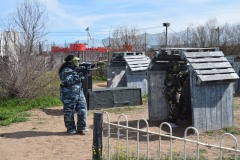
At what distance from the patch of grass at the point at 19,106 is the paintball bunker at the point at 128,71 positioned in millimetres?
3375

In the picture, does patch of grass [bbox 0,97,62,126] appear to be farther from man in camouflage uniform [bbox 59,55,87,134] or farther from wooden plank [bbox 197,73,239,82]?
wooden plank [bbox 197,73,239,82]

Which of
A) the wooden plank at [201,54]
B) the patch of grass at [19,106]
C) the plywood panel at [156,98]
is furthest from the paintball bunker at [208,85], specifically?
the patch of grass at [19,106]

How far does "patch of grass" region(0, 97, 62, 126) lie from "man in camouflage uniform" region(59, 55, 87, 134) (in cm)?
265

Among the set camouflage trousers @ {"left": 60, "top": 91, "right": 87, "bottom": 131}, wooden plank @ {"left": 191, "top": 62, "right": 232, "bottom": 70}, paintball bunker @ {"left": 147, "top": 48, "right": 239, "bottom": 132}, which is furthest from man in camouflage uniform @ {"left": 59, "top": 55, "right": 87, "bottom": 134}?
wooden plank @ {"left": 191, "top": 62, "right": 232, "bottom": 70}

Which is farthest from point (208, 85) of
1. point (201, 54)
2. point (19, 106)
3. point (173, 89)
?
point (19, 106)

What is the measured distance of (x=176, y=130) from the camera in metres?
9.18

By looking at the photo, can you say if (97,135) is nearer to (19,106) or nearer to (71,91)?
(71,91)

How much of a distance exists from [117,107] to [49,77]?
3.38 meters

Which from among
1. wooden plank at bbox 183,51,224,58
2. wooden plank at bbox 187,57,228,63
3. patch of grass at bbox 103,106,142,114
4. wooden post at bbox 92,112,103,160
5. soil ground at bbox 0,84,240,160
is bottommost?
soil ground at bbox 0,84,240,160

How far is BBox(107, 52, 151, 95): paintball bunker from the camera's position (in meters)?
16.0

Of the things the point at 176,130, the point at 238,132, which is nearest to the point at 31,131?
the point at 176,130

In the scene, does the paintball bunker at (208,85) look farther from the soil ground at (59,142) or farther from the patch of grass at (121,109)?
the patch of grass at (121,109)

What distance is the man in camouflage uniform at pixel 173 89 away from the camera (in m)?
9.46

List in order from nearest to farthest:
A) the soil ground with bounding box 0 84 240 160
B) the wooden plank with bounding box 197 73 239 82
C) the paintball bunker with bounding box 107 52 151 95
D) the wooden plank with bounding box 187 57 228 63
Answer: the soil ground with bounding box 0 84 240 160, the wooden plank with bounding box 197 73 239 82, the wooden plank with bounding box 187 57 228 63, the paintball bunker with bounding box 107 52 151 95
